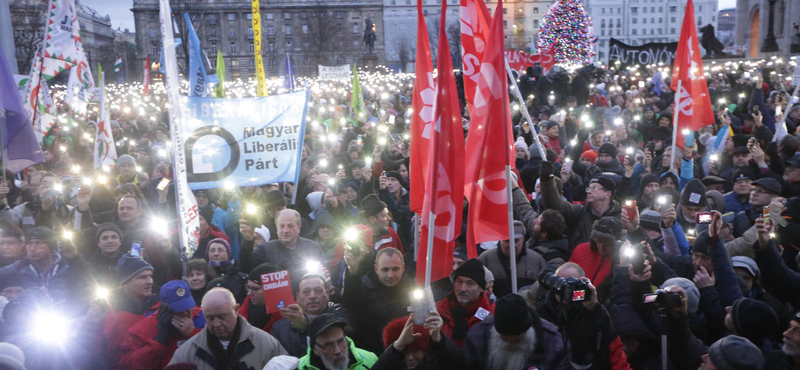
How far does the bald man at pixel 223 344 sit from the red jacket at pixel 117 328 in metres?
0.55

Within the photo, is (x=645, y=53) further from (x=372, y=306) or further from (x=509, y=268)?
(x=372, y=306)

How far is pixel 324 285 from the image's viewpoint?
4.12m

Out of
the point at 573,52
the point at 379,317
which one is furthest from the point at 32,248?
the point at 573,52

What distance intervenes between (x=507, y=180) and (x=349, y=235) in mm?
1098

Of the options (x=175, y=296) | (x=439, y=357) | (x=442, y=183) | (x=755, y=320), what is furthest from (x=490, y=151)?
(x=175, y=296)

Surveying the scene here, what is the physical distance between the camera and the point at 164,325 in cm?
395

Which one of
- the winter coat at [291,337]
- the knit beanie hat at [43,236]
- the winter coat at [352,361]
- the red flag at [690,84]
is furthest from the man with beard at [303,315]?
the red flag at [690,84]

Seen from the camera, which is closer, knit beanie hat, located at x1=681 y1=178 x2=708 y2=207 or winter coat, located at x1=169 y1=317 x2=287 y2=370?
winter coat, located at x1=169 y1=317 x2=287 y2=370

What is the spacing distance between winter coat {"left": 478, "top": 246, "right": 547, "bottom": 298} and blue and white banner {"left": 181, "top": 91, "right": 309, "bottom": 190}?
2402 mm

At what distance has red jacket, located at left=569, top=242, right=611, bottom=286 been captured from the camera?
4.26m

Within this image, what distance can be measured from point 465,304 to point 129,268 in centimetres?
223

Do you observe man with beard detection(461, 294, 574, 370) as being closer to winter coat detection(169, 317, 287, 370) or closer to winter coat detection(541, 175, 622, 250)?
winter coat detection(169, 317, 287, 370)

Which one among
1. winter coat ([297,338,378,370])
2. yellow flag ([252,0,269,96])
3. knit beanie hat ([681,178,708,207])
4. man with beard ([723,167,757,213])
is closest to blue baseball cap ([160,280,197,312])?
winter coat ([297,338,378,370])

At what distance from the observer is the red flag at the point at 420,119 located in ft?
16.9
